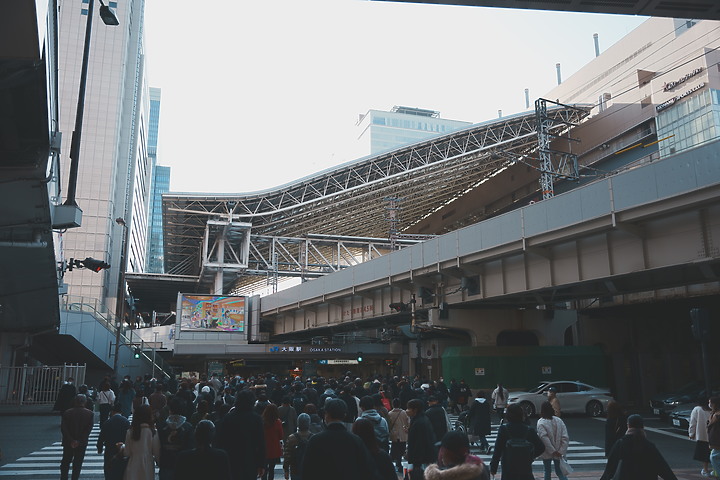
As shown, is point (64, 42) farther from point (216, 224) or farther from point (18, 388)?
point (18, 388)

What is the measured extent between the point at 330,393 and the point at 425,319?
59.9ft

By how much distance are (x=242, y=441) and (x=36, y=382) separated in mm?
20287

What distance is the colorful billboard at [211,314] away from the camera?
49031 mm

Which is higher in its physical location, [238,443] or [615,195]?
[615,195]

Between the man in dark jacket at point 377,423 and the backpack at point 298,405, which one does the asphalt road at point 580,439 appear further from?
the man in dark jacket at point 377,423

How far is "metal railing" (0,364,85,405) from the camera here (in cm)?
2372

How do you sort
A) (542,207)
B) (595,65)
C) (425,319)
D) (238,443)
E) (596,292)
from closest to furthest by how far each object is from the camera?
1. (238,443)
2. (542,207)
3. (596,292)
4. (425,319)
5. (595,65)

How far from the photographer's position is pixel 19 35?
237 inches

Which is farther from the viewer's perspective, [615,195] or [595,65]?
[595,65]

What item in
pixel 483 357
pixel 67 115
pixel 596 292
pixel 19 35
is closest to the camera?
pixel 19 35

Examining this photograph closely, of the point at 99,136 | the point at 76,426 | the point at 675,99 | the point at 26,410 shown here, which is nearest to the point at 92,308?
the point at 26,410

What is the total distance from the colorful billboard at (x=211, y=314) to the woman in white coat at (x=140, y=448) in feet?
141

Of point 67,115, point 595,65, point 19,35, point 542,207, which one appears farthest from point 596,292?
point 67,115

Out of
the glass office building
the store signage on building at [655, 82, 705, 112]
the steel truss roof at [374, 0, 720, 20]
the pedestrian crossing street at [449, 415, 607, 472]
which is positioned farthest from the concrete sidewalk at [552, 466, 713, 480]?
the store signage on building at [655, 82, 705, 112]
